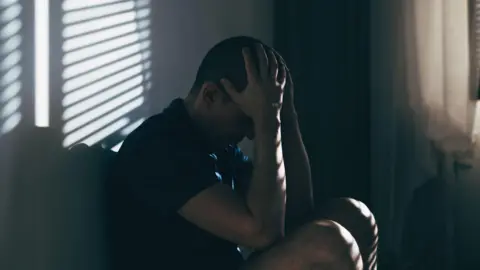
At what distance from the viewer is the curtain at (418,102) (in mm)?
2258

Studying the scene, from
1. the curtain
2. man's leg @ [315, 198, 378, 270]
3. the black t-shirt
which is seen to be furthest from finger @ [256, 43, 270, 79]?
the curtain

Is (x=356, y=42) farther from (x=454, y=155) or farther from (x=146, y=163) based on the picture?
(x=146, y=163)

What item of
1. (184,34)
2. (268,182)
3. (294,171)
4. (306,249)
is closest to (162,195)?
(268,182)

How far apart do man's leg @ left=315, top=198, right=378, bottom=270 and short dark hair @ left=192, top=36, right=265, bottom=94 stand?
16.1 inches

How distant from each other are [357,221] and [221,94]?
1.49 ft

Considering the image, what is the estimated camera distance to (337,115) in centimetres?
244

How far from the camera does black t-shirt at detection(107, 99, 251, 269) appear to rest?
4.12ft

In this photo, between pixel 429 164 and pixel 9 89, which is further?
pixel 429 164

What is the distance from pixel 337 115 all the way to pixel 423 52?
1.18 feet

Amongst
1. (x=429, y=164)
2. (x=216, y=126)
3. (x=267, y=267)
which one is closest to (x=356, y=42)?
(x=429, y=164)

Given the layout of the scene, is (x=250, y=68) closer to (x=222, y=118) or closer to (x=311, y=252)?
(x=222, y=118)

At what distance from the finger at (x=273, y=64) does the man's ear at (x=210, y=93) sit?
0.11 metres

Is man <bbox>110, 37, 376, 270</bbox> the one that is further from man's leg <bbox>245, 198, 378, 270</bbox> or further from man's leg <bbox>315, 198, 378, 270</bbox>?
man's leg <bbox>315, 198, 378, 270</bbox>

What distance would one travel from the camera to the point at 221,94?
1383mm
